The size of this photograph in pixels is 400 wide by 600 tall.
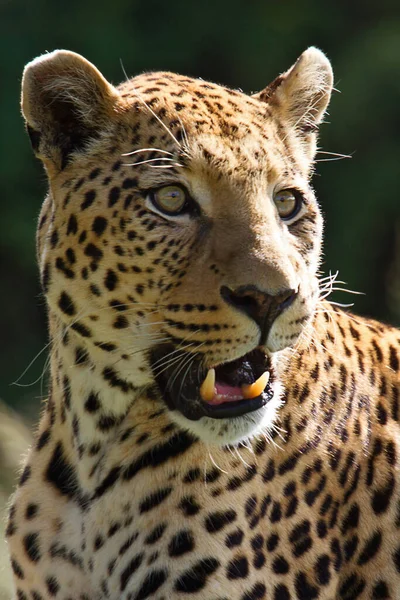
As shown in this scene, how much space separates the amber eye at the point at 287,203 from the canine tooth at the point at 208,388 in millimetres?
858

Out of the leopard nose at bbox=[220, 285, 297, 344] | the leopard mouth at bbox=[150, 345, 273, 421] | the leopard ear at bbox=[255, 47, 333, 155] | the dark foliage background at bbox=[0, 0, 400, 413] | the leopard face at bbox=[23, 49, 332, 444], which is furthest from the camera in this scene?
the dark foliage background at bbox=[0, 0, 400, 413]

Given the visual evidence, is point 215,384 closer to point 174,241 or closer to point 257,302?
point 257,302

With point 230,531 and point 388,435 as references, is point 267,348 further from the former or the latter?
point 388,435

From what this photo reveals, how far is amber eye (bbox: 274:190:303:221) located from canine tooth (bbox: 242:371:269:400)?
2.61 feet

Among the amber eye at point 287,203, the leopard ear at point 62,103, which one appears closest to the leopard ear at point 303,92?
the amber eye at point 287,203

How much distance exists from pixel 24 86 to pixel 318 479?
2217mm

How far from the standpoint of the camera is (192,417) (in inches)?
195

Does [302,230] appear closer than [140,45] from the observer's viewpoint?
Yes

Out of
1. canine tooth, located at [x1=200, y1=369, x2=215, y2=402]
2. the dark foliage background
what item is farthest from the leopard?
the dark foliage background

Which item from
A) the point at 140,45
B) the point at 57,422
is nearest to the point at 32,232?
the point at 140,45

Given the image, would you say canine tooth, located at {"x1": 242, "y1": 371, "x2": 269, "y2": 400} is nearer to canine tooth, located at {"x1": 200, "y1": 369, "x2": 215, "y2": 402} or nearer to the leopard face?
the leopard face

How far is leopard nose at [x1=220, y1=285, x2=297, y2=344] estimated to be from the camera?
466cm

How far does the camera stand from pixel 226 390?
498cm

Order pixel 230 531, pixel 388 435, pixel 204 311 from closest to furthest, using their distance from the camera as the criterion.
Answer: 1. pixel 204 311
2. pixel 230 531
3. pixel 388 435
